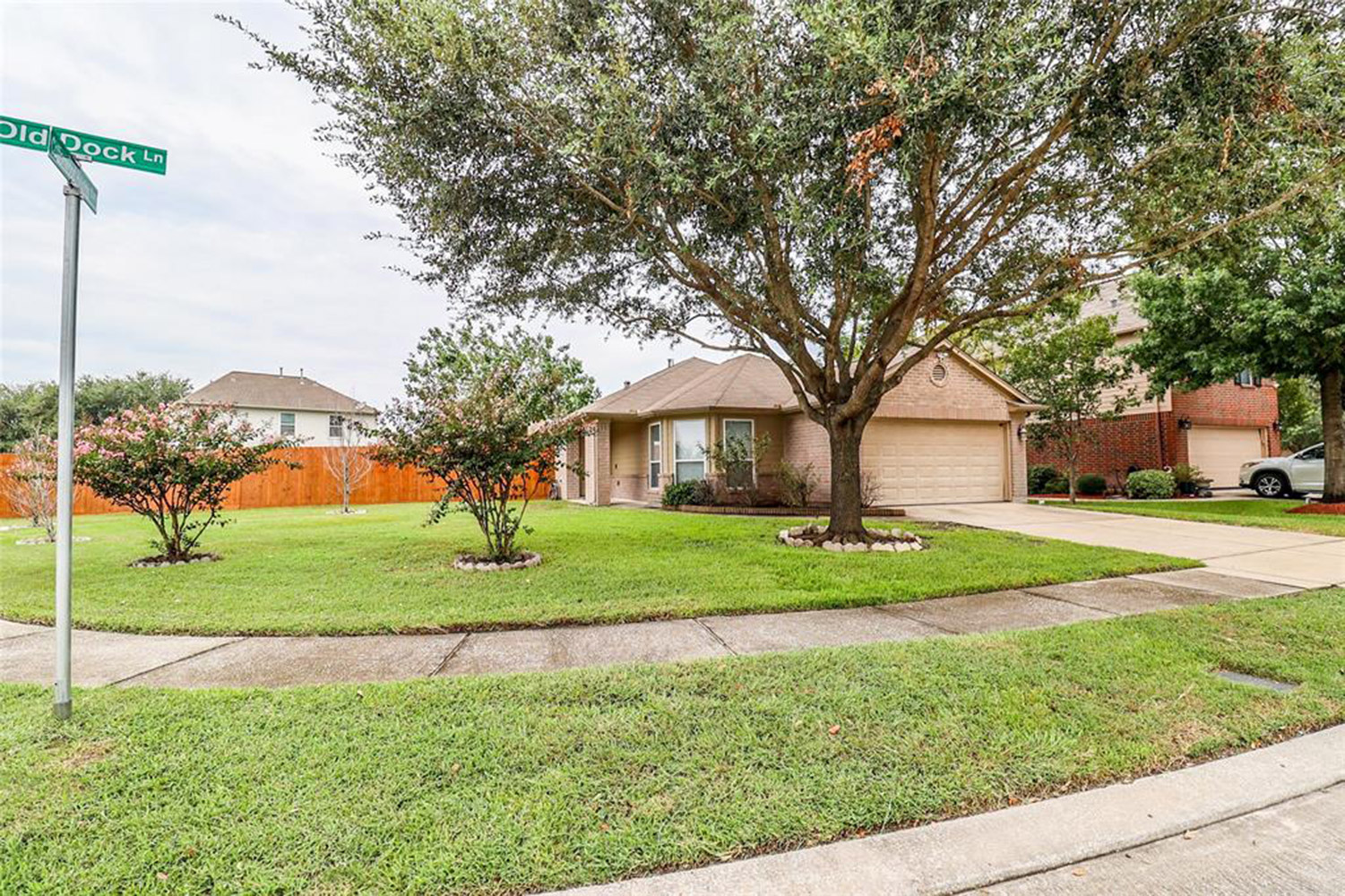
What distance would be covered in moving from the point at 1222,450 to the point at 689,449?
17149 mm

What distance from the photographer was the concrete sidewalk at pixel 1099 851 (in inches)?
77.9

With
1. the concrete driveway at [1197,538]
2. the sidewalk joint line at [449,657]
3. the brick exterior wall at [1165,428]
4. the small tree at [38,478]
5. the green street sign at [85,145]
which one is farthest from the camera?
the brick exterior wall at [1165,428]

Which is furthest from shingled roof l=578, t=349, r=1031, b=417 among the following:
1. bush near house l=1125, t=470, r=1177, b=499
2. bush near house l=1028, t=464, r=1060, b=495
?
bush near house l=1028, t=464, r=1060, b=495

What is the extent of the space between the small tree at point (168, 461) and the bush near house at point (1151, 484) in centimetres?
1969

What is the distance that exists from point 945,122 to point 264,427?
9328 millimetres

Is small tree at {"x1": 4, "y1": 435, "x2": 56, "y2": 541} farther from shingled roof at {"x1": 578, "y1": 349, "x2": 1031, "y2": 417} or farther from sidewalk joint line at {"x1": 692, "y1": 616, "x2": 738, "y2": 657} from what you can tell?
sidewalk joint line at {"x1": 692, "y1": 616, "x2": 738, "y2": 657}

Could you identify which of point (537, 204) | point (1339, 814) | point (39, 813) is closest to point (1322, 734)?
point (1339, 814)

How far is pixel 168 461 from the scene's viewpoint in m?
7.54

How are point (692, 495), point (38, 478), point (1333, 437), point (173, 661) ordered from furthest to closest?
1. point (692, 495)
2. point (1333, 437)
3. point (38, 478)
4. point (173, 661)

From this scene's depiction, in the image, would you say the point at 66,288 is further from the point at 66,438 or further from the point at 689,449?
the point at 689,449

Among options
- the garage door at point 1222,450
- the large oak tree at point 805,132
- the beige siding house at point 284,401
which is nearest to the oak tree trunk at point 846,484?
the large oak tree at point 805,132

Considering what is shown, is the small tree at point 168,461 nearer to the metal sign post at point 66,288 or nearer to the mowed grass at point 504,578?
the mowed grass at point 504,578

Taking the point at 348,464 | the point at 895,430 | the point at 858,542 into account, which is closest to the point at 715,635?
the point at 858,542

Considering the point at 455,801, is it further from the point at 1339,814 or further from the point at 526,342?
the point at 526,342
